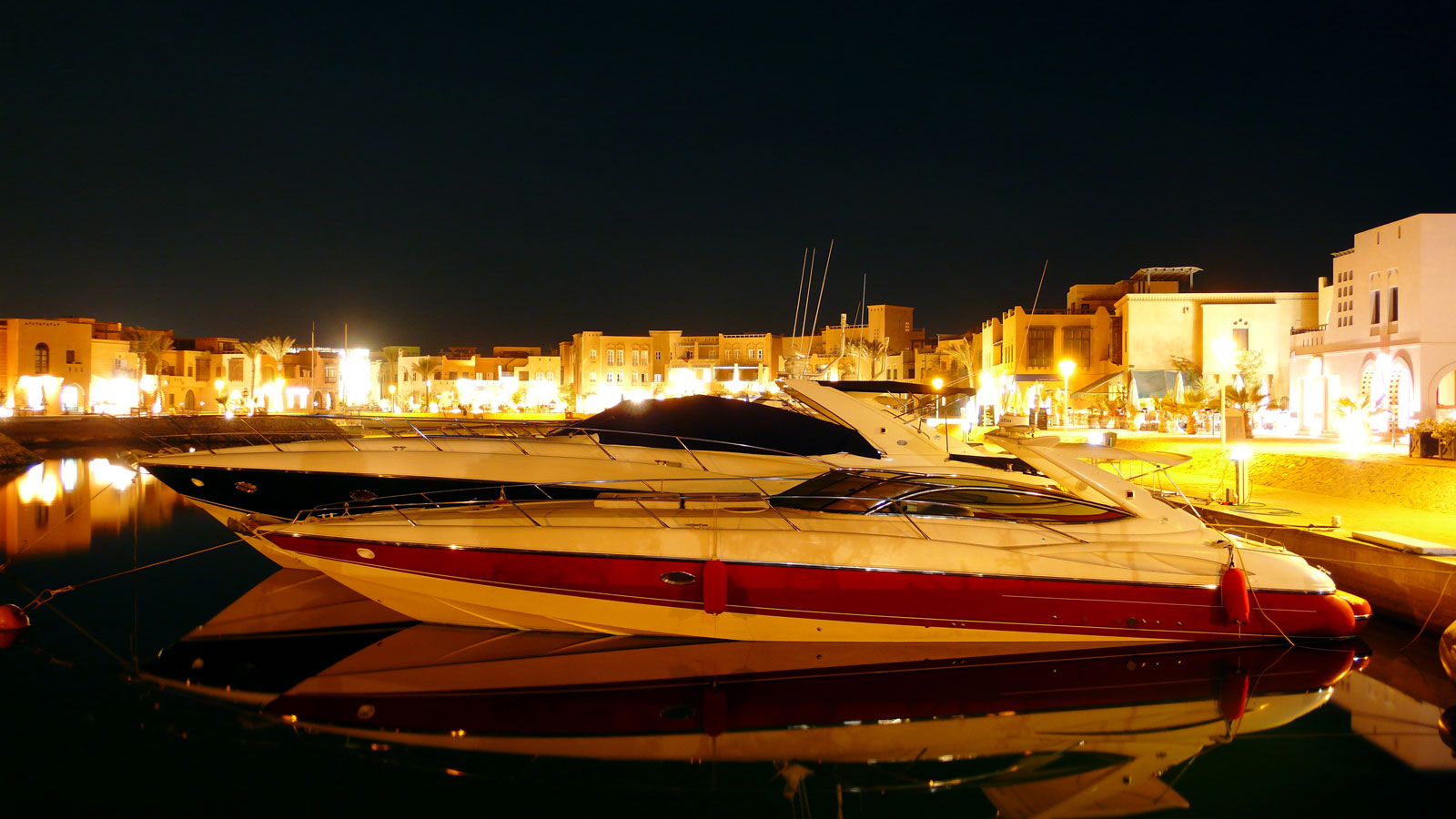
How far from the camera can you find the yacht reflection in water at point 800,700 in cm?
500

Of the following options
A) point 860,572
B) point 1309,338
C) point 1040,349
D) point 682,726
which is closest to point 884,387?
point 860,572

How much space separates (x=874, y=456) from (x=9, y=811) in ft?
21.5

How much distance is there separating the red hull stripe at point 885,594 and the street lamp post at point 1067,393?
18333mm

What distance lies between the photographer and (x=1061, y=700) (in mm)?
5879

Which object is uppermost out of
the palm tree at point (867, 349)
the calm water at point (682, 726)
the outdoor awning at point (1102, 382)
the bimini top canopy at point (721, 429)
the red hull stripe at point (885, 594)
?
the palm tree at point (867, 349)

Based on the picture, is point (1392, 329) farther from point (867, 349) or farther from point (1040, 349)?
point (867, 349)

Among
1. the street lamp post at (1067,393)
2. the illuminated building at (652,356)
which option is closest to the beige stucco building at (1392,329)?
the street lamp post at (1067,393)

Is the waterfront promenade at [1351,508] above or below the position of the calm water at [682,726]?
above

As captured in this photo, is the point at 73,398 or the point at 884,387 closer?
the point at 884,387

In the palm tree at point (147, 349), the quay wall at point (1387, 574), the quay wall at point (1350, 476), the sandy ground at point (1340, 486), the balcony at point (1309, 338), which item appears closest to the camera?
the quay wall at point (1387, 574)

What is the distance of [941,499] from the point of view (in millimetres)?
7039

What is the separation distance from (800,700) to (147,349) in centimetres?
5773

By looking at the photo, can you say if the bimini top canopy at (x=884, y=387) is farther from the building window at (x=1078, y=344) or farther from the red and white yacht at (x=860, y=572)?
the building window at (x=1078, y=344)

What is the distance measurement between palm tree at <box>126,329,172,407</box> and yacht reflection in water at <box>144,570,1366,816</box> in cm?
5303
